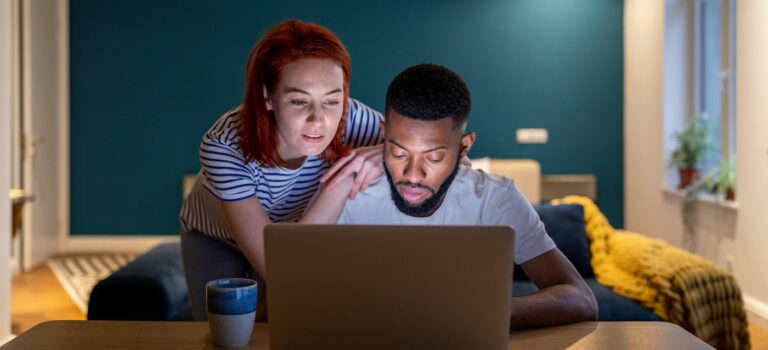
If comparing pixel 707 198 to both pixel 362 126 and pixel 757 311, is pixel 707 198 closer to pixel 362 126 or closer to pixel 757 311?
pixel 757 311

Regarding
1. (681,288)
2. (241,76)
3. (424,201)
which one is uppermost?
(241,76)

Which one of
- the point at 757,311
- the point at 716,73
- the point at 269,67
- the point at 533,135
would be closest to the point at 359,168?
the point at 269,67

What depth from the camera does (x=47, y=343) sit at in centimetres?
167

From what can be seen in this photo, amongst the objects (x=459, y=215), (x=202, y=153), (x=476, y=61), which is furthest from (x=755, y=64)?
(x=202, y=153)

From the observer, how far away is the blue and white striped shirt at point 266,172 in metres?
1.89

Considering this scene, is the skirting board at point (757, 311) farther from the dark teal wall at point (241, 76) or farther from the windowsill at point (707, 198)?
the dark teal wall at point (241, 76)

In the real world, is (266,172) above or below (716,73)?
below

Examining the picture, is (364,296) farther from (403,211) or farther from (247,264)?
(247,264)

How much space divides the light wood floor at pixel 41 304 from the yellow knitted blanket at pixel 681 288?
1039 mm

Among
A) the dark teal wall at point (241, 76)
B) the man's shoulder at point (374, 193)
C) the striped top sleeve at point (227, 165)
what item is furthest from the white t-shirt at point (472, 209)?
the dark teal wall at point (241, 76)

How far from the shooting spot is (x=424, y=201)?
1.91 m

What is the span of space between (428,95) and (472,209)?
271mm

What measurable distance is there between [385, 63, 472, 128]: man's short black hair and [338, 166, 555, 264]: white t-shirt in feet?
0.48

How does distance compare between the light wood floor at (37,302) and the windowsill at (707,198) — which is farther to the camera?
the windowsill at (707,198)
